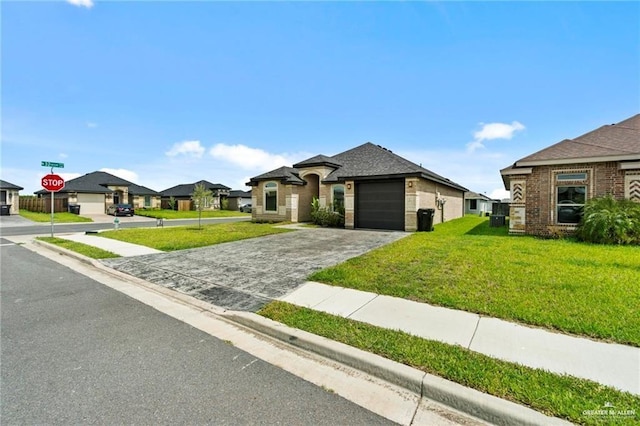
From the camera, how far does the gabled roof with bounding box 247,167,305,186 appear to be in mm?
21312

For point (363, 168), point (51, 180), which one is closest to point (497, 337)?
point (363, 168)

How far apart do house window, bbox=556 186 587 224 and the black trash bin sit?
5212 mm

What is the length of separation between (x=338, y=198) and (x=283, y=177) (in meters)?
4.56

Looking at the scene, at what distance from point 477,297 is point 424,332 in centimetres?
180

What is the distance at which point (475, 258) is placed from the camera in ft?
26.7

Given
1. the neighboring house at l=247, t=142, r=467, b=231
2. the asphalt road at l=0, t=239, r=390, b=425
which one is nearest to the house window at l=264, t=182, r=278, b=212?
the neighboring house at l=247, t=142, r=467, b=231

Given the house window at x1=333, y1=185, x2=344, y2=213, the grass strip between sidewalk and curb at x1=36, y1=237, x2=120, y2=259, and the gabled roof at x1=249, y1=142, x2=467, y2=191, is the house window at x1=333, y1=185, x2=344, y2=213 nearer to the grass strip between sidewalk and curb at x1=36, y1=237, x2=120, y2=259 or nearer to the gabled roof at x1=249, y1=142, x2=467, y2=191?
the gabled roof at x1=249, y1=142, x2=467, y2=191

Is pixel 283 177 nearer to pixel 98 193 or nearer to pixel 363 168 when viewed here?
pixel 363 168

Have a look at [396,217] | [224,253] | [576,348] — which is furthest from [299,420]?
[396,217]

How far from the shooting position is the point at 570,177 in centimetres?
1212

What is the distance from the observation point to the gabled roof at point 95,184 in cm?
3511

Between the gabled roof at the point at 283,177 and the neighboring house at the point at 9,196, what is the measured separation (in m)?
30.4

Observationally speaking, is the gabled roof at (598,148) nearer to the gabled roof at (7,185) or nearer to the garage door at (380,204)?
the garage door at (380,204)

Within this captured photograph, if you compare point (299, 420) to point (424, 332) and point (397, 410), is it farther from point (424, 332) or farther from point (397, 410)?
point (424, 332)
